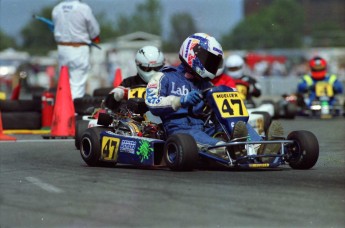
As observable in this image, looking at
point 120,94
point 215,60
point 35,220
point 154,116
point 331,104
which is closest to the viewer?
point 35,220

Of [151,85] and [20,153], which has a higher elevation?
[151,85]

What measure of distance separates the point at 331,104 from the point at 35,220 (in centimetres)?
1370

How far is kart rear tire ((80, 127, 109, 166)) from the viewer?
8.83 metres

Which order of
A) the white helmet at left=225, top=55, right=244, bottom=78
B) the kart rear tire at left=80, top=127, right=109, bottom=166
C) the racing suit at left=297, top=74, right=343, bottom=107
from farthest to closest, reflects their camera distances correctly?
the racing suit at left=297, top=74, right=343, bottom=107
the white helmet at left=225, top=55, right=244, bottom=78
the kart rear tire at left=80, top=127, right=109, bottom=166

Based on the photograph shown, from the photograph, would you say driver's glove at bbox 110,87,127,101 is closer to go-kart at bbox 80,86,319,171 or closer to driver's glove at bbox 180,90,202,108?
go-kart at bbox 80,86,319,171

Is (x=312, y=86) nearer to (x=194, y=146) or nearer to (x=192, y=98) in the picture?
(x=192, y=98)

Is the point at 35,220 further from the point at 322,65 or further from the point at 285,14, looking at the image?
the point at 285,14

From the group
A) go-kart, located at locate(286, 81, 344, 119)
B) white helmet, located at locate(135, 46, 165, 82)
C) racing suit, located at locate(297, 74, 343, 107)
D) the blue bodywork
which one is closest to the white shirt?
white helmet, located at locate(135, 46, 165, 82)

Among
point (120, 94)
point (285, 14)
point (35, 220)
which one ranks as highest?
point (285, 14)

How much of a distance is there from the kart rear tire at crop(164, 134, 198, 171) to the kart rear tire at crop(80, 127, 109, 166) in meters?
1.10

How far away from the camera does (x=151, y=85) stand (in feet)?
28.2

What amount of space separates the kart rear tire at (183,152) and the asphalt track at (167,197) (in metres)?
0.07

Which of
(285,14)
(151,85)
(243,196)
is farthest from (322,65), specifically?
(285,14)

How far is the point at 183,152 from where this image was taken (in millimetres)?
7699
